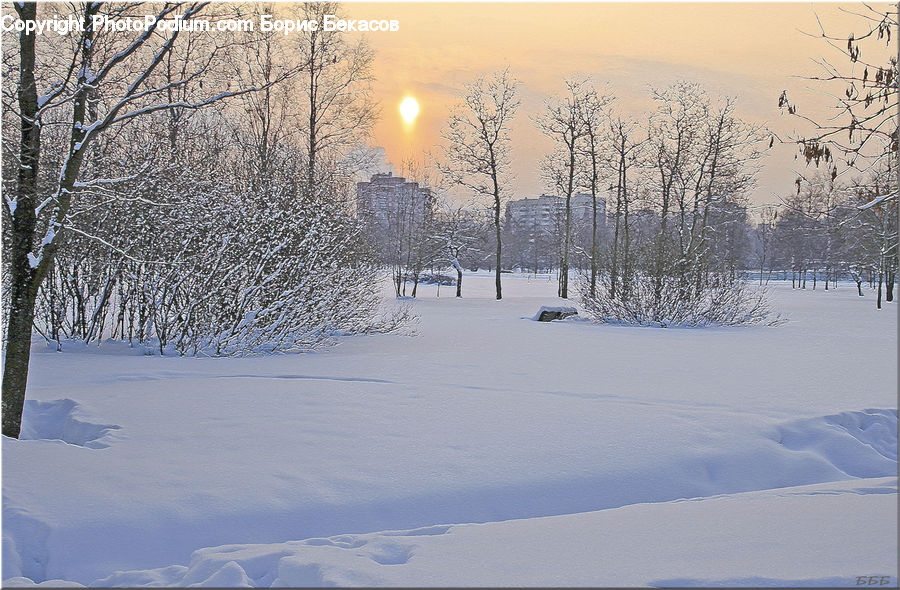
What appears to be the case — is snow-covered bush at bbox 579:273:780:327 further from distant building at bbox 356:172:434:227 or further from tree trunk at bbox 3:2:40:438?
distant building at bbox 356:172:434:227

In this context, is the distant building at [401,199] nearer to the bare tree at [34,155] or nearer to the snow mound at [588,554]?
the bare tree at [34,155]

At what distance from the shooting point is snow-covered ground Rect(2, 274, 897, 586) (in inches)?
118

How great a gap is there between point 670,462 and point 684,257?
12898 mm

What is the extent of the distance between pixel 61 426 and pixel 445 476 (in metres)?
3.47

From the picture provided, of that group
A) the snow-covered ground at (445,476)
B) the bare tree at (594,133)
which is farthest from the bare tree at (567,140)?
the snow-covered ground at (445,476)

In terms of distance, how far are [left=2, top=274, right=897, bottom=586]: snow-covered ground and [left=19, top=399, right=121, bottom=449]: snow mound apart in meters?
0.03

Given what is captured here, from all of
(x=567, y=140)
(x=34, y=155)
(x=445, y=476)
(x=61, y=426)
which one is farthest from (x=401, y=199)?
(x=445, y=476)

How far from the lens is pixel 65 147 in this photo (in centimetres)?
1058

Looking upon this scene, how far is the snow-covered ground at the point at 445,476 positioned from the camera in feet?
9.84

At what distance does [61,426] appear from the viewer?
18.4 feet

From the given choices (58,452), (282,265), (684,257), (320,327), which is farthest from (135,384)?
(684,257)

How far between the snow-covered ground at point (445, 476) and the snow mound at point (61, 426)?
25 millimetres

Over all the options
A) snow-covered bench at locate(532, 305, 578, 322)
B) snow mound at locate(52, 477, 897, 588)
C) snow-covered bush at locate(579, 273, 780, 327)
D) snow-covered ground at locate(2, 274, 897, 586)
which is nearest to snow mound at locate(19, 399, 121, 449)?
snow-covered ground at locate(2, 274, 897, 586)

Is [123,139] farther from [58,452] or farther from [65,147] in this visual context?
[58,452]
